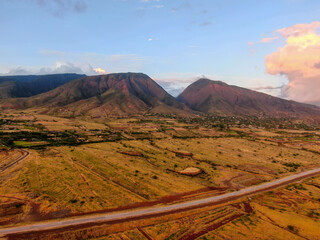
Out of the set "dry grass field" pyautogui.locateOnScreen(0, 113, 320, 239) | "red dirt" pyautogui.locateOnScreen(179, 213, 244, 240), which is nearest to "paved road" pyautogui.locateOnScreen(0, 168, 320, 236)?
"dry grass field" pyautogui.locateOnScreen(0, 113, 320, 239)

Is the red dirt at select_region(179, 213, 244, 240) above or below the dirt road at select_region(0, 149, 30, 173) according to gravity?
below

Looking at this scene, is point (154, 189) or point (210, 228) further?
point (154, 189)

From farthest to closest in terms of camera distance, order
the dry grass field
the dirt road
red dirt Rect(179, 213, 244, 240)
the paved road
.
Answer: the dirt road
the dry grass field
red dirt Rect(179, 213, 244, 240)
the paved road

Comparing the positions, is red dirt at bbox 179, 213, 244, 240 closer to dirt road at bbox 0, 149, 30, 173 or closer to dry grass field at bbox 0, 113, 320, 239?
dry grass field at bbox 0, 113, 320, 239

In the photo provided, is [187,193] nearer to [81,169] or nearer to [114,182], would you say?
[114,182]

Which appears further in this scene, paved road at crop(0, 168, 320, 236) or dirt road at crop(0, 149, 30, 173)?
dirt road at crop(0, 149, 30, 173)

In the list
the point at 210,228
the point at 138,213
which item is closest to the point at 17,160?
the point at 138,213

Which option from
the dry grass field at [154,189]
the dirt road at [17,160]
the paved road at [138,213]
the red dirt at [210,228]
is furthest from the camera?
the dirt road at [17,160]

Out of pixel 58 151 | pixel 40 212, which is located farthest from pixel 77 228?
pixel 58 151

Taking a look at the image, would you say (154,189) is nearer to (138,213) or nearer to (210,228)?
(138,213)

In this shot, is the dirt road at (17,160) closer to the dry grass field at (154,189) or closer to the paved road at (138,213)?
the dry grass field at (154,189)

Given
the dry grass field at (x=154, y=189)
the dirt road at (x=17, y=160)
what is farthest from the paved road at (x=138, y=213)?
the dirt road at (x=17, y=160)
